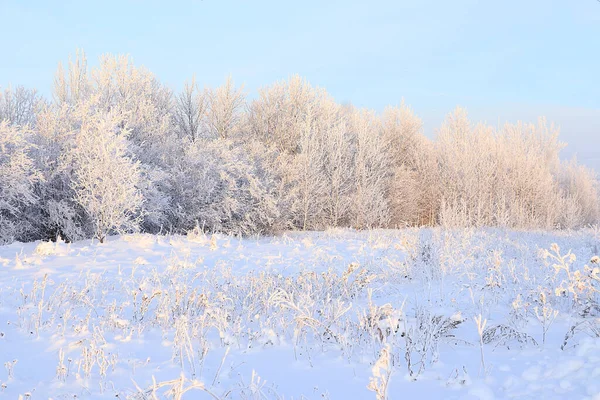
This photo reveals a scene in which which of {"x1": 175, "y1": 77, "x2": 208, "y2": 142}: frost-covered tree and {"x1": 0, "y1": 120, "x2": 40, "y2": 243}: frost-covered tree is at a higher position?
{"x1": 175, "y1": 77, "x2": 208, "y2": 142}: frost-covered tree

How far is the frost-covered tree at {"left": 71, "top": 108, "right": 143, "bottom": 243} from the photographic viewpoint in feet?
41.1

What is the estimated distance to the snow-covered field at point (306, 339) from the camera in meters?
3.08

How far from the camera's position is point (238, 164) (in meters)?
18.4

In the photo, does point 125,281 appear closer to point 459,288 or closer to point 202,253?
point 202,253

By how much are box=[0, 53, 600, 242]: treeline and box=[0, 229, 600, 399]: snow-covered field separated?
20.9ft

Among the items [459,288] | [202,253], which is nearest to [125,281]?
[202,253]

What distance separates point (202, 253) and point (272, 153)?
12423 mm

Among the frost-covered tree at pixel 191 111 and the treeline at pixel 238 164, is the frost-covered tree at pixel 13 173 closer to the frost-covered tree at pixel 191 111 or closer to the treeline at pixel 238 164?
the treeline at pixel 238 164

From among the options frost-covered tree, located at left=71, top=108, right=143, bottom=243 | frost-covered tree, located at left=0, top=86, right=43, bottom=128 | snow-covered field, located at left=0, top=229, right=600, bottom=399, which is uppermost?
frost-covered tree, located at left=0, top=86, right=43, bottom=128

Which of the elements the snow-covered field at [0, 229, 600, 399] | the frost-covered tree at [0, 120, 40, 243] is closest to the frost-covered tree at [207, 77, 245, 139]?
the frost-covered tree at [0, 120, 40, 243]

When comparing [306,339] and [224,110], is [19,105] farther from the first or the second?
A: [306,339]

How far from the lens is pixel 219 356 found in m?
3.87

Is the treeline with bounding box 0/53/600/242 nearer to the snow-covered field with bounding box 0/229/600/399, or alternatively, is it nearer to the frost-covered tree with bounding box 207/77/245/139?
the frost-covered tree with bounding box 207/77/245/139

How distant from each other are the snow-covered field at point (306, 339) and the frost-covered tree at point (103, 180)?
529 centimetres
